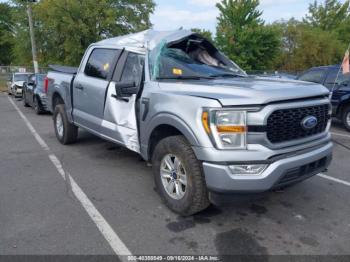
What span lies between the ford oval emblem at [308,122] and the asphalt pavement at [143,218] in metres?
0.94

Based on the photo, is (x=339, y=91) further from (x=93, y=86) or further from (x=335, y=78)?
(x=93, y=86)

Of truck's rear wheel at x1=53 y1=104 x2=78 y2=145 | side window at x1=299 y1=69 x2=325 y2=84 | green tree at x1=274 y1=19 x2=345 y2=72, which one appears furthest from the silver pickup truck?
green tree at x1=274 y1=19 x2=345 y2=72

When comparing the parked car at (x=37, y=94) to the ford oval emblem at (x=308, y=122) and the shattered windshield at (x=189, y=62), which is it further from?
the ford oval emblem at (x=308, y=122)

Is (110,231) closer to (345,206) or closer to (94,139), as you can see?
(345,206)

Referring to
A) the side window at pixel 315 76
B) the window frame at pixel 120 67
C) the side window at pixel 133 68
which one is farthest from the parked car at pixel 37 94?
the side window at pixel 315 76

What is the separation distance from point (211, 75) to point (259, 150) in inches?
57.6

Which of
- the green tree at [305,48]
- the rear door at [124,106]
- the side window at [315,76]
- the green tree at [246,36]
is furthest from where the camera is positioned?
the green tree at [305,48]

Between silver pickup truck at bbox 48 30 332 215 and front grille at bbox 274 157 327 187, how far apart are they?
1 centimetres

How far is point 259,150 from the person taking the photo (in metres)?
3.08

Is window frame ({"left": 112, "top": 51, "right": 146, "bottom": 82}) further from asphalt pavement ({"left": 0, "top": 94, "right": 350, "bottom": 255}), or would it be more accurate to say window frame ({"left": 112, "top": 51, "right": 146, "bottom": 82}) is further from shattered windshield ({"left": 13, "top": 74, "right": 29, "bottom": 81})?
shattered windshield ({"left": 13, "top": 74, "right": 29, "bottom": 81})

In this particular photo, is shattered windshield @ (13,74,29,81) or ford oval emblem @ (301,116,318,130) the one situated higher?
shattered windshield @ (13,74,29,81)

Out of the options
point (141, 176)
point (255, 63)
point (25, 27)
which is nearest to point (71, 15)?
point (25, 27)

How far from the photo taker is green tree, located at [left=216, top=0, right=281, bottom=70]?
109ft

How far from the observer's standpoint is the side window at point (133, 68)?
4484 mm
